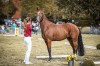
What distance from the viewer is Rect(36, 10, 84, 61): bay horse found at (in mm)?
12859

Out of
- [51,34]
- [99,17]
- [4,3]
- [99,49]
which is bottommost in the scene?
[99,49]

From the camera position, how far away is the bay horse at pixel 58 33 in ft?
42.2

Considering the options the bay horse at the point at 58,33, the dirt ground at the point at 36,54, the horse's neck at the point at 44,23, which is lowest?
the dirt ground at the point at 36,54

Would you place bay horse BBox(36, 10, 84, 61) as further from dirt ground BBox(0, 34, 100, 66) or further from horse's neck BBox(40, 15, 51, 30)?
dirt ground BBox(0, 34, 100, 66)

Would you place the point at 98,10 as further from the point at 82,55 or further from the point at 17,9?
the point at 82,55

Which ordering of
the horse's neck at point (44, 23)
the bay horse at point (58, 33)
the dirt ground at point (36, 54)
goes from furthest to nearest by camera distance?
the bay horse at point (58, 33), the horse's neck at point (44, 23), the dirt ground at point (36, 54)

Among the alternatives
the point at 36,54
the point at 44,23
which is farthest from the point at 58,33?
the point at 36,54

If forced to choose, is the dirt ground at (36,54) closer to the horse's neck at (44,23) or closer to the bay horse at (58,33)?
the bay horse at (58,33)

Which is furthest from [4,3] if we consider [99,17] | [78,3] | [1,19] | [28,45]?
[28,45]

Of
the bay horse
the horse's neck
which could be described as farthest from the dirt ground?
the horse's neck

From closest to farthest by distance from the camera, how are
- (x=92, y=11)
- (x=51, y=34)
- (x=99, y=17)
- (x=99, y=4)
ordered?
(x=99, y=17) < (x=92, y=11) < (x=99, y=4) < (x=51, y=34)

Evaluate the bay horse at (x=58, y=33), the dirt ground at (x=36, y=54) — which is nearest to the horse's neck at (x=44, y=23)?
the bay horse at (x=58, y=33)

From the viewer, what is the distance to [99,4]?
232 inches

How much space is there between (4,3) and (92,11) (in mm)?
3799
